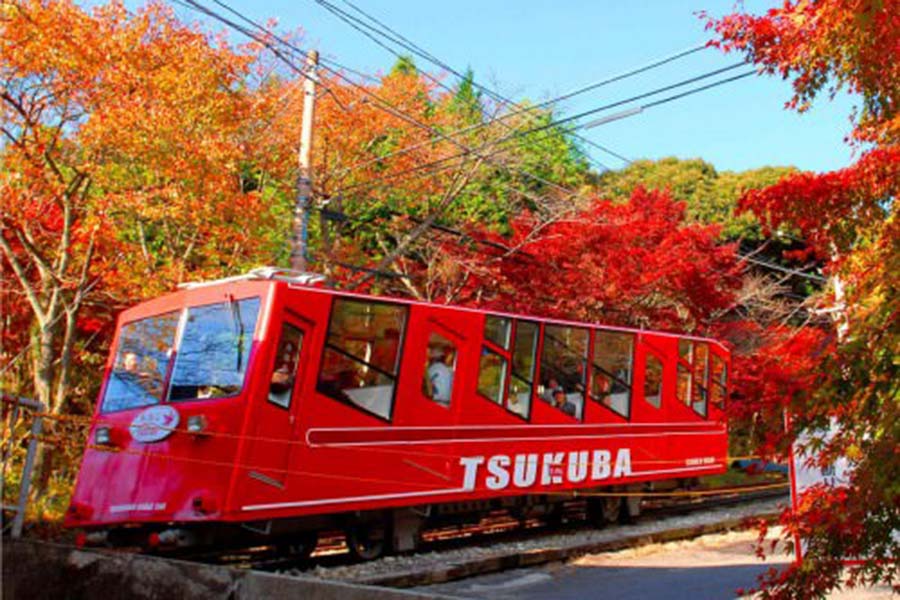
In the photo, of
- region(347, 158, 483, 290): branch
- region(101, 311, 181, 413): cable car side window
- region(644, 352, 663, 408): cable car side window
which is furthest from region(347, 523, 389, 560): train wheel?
region(347, 158, 483, 290): branch

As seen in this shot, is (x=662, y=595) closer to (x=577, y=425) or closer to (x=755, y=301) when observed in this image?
(x=577, y=425)

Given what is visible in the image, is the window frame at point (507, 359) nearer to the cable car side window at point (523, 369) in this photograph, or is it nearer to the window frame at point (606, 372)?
the cable car side window at point (523, 369)

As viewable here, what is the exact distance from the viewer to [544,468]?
11875 millimetres

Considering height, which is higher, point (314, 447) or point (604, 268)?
point (604, 268)

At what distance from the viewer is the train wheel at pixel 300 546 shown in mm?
9820

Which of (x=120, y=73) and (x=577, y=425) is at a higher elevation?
(x=120, y=73)

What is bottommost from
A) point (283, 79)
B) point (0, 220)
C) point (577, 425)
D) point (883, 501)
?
point (883, 501)

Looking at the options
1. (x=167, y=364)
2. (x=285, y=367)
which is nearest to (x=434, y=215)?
(x=167, y=364)

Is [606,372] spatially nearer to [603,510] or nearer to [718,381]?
[603,510]

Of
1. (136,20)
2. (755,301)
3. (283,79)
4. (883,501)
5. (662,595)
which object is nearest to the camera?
(883,501)

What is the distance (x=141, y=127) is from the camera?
41.4ft

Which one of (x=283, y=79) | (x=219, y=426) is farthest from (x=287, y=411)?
(x=283, y=79)

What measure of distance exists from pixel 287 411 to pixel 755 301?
20.0 meters

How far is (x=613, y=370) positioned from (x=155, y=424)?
6.86 meters
